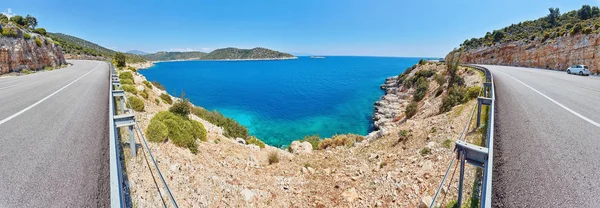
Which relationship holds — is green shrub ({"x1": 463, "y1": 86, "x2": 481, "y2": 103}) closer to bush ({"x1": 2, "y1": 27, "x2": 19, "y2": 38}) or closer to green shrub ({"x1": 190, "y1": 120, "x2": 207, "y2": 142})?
green shrub ({"x1": 190, "y1": 120, "x2": 207, "y2": 142})

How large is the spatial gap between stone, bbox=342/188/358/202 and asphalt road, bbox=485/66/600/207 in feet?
13.0

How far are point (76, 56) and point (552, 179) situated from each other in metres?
93.3

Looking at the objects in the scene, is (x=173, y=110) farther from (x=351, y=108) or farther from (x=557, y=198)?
(x=351, y=108)

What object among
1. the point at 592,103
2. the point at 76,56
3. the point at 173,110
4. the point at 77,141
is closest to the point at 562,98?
the point at 592,103

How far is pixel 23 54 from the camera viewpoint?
25.5 m

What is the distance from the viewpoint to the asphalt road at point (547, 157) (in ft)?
12.6

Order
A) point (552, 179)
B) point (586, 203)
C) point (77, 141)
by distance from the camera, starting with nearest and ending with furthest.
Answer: point (586, 203) < point (552, 179) < point (77, 141)

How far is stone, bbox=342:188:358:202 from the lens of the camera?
294 inches

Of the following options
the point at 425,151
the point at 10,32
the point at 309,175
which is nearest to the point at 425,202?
the point at 425,151

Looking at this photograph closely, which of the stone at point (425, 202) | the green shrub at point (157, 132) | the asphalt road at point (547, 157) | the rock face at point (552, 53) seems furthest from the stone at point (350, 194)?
the rock face at point (552, 53)

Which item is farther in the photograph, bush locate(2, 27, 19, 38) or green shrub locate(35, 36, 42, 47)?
green shrub locate(35, 36, 42, 47)

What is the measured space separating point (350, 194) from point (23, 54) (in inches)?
1516

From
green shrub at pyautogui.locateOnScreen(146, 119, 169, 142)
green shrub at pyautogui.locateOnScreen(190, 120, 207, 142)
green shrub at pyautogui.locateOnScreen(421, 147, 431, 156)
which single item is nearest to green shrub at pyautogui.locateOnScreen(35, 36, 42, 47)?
green shrub at pyautogui.locateOnScreen(190, 120, 207, 142)

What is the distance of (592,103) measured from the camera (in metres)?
8.89
